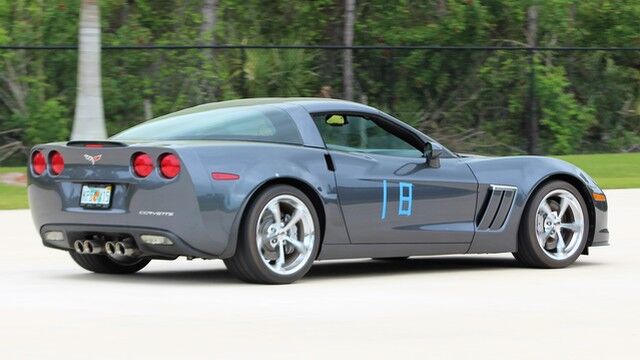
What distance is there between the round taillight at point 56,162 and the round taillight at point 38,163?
55 millimetres

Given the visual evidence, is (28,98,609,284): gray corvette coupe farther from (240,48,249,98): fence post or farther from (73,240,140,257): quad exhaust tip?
(240,48,249,98): fence post

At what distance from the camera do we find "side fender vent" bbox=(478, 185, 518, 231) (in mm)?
11523

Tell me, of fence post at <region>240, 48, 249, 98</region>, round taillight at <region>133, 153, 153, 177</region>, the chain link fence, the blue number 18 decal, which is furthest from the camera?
fence post at <region>240, 48, 249, 98</region>

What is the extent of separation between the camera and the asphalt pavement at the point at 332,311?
7.68m

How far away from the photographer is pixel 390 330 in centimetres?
834

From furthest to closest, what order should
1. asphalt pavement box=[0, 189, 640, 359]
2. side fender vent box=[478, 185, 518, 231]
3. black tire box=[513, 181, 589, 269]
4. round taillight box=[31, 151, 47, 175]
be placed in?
black tire box=[513, 181, 589, 269], side fender vent box=[478, 185, 518, 231], round taillight box=[31, 151, 47, 175], asphalt pavement box=[0, 189, 640, 359]

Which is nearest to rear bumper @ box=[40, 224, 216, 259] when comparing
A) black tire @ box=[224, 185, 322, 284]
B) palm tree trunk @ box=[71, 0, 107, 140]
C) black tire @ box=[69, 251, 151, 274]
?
black tire @ box=[224, 185, 322, 284]

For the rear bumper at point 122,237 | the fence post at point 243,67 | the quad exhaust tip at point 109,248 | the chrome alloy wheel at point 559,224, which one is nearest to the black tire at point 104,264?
the rear bumper at point 122,237

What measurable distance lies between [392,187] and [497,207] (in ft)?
3.18

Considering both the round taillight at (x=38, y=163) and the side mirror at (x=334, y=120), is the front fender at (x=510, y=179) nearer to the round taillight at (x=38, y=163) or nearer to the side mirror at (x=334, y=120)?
the side mirror at (x=334, y=120)

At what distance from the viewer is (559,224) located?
11844 millimetres

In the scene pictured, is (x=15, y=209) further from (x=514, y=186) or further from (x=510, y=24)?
(x=510, y=24)

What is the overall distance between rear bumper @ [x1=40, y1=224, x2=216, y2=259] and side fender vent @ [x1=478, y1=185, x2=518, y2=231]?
2332 mm

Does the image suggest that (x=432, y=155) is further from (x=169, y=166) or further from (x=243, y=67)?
(x=243, y=67)
